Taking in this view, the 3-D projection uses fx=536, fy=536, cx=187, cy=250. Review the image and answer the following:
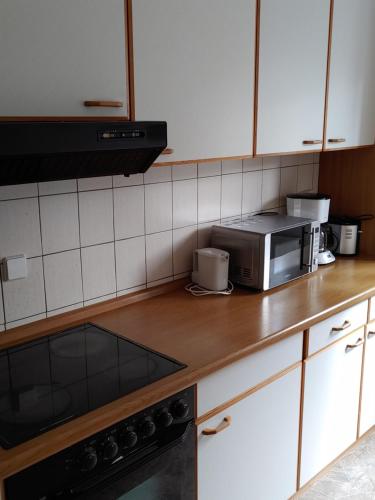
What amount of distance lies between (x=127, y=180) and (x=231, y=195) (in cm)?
62

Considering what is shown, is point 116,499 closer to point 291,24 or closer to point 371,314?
point 371,314

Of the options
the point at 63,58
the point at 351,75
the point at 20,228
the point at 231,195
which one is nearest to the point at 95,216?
the point at 20,228

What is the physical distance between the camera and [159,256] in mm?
2197

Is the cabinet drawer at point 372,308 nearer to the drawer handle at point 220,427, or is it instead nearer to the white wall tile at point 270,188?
the white wall tile at point 270,188

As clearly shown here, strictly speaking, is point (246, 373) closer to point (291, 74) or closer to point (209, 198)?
point (209, 198)

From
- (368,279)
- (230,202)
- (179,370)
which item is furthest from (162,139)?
(368,279)

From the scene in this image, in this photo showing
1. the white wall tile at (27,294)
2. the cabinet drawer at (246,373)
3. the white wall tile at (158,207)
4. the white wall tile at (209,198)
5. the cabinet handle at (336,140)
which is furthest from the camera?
the cabinet handle at (336,140)

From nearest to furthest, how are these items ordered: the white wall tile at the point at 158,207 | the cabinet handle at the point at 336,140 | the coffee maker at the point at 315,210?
the white wall tile at the point at 158,207 < the cabinet handle at the point at 336,140 < the coffee maker at the point at 315,210

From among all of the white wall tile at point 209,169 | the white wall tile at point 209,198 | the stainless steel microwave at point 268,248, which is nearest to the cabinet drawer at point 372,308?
the stainless steel microwave at point 268,248

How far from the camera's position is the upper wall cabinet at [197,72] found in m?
1.60

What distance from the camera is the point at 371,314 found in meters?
2.37

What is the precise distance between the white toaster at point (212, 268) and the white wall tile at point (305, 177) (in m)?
0.85

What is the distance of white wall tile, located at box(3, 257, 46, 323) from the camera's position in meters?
1.75

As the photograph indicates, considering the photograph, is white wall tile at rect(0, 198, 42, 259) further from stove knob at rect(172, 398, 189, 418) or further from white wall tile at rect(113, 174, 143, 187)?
stove knob at rect(172, 398, 189, 418)
